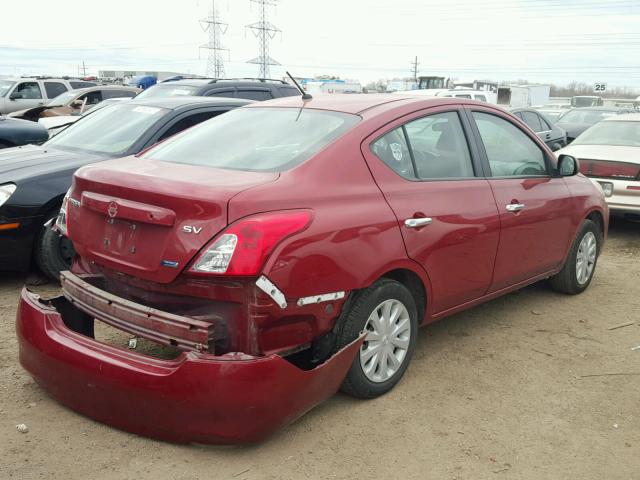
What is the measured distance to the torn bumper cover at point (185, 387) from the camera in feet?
9.39

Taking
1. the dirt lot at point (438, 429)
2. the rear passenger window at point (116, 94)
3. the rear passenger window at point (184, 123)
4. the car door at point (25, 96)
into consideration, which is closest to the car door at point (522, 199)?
the dirt lot at point (438, 429)

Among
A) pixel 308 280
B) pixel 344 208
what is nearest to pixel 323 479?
pixel 308 280

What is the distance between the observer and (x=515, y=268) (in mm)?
4629

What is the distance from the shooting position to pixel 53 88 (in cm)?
2006

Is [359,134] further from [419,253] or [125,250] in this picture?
[125,250]

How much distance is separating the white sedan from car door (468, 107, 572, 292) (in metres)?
3.03

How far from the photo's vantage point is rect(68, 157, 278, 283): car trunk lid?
2.94 m

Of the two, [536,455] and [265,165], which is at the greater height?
[265,165]

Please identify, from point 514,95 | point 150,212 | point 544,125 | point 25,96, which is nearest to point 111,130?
point 150,212

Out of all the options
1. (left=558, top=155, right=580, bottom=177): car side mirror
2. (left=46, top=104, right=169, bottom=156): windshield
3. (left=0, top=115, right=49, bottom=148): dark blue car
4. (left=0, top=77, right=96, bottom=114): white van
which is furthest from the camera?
(left=0, top=77, right=96, bottom=114): white van

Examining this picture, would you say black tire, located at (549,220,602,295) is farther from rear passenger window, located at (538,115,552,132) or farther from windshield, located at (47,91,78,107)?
windshield, located at (47,91,78,107)

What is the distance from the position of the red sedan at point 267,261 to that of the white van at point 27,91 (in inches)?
669

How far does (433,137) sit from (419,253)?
2.77ft


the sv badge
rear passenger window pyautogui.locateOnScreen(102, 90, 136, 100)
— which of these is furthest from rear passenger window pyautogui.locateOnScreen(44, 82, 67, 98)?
the sv badge
